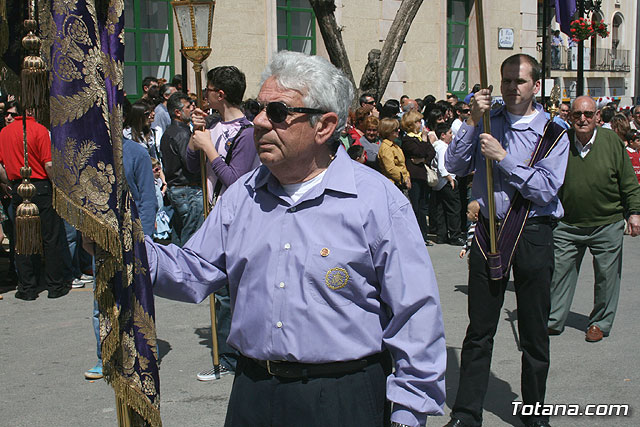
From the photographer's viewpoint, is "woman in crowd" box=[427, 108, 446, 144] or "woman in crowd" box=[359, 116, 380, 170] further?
"woman in crowd" box=[427, 108, 446, 144]

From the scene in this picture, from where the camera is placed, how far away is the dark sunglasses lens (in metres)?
2.85

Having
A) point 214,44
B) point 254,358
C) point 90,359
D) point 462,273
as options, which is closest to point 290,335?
point 254,358

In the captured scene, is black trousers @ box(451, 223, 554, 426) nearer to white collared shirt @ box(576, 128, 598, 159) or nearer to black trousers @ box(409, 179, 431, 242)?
white collared shirt @ box(576, 128, 598, 159)

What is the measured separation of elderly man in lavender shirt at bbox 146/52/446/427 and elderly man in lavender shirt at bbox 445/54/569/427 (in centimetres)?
208

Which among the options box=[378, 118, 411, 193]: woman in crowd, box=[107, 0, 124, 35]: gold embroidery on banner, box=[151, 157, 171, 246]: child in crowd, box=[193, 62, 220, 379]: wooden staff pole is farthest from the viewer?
box=[378, 118, 411, 193]: woman in crowd

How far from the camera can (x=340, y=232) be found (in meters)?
2.81

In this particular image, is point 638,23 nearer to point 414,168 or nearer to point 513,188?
point 414,168

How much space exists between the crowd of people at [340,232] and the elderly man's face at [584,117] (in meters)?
0.01

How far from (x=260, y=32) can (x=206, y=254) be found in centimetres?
1411

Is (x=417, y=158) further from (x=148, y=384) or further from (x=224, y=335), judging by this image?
(x=148, y=384)

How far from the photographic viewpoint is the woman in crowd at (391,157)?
10711 mm

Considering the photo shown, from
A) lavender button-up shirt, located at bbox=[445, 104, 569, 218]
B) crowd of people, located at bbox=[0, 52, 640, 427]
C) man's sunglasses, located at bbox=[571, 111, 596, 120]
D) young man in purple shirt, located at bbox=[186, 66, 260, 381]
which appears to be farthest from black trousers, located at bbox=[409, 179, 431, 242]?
lavender button-up shirt, located at bbox=[445, 104, 569, 218]

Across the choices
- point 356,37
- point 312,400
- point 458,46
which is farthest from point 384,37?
point 312,400

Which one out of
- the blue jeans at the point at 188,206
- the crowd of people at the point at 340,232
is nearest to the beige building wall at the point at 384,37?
the blue jeans at the point at 188,206
